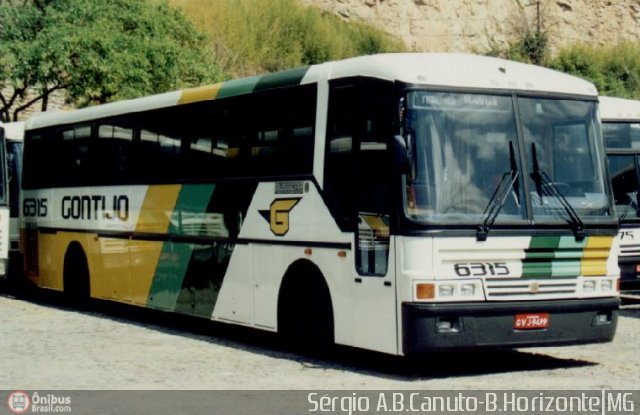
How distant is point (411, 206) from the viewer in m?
11.5

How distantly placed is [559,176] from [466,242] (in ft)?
4.18

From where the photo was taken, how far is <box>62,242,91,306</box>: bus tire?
19234 millimetres

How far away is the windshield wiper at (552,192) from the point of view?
11992 mm

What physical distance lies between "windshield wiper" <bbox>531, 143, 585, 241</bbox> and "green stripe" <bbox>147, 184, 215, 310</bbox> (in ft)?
14.6

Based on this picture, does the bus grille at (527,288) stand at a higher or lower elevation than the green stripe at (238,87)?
lower

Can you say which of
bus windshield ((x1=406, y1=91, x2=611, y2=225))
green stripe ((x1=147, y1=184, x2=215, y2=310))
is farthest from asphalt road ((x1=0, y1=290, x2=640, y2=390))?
bus windshield ((x1=406, y1=91, x2=611, y2=225))

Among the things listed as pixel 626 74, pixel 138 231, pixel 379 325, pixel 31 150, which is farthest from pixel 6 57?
pixel 626 74

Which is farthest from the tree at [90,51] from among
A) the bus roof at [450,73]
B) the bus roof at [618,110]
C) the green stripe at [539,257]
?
the green stripe at [539,257]

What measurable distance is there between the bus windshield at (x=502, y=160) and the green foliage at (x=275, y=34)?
50401mm

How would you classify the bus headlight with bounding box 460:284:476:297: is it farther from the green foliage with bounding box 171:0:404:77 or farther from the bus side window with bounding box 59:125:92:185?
the green foliage with bounding box 171:0:404:77

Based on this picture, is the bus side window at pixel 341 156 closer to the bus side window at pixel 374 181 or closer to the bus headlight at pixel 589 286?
the bus side window at pixel 374 181

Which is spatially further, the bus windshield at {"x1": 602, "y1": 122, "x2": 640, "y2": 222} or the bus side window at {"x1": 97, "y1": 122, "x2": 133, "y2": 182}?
the bus windshield at {"x1": 602, "y1": 122, "x2": 640, "y2": 222}

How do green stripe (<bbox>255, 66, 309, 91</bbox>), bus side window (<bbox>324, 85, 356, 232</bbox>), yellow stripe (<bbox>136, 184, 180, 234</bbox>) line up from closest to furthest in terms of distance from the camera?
bus side window (<bbox>324, 85, 356, 232</bbox>), green stripe (<bbox>255, 66, 309, 91</bbox>), yellow stripe (<bbox>136, 184, 180, 234</bbox>)

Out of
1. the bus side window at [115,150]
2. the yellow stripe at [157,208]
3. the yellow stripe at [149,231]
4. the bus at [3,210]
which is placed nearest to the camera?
the yellow stripe at [157,208]
